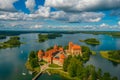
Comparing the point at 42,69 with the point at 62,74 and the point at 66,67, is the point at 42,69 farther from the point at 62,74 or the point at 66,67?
the point at 62,74

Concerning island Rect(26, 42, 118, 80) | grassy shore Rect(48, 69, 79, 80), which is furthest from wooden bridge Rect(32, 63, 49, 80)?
grassy shore Rect(48, 69, 79, 80)

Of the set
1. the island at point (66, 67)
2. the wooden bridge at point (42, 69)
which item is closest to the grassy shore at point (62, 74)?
the island at point (66, 67)

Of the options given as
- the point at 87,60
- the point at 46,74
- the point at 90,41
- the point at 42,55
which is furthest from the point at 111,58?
the point at 90,41

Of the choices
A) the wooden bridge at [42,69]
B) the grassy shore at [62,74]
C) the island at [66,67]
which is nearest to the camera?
the island at [66,67]

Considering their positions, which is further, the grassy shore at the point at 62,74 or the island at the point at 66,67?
the grassy shore at the point at 62,74

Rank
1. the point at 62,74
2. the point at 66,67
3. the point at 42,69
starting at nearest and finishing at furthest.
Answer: the point at 62,74 → the point at 66,67 → the point at 42,69

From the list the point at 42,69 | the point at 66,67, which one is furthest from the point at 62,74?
the point at 42,69

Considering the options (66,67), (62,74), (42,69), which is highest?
(66,67)

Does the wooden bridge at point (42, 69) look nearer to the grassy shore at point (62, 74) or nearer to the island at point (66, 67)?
the island at point (66, 67)

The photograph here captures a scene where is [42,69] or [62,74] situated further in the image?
[42,69]

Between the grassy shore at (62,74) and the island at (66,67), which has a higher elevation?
the island at (66,67)

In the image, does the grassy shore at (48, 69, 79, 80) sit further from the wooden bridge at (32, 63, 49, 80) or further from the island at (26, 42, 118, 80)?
the wooden bridge at (32, 63, 49, 80)
